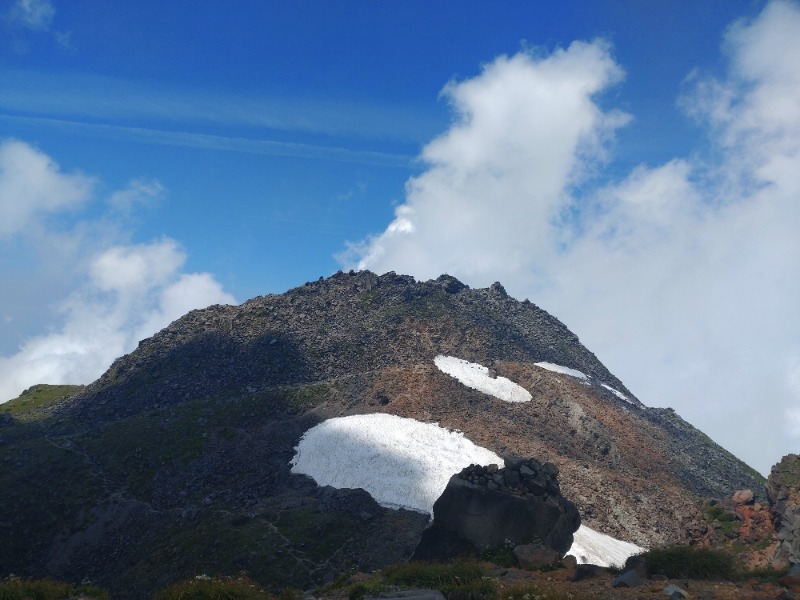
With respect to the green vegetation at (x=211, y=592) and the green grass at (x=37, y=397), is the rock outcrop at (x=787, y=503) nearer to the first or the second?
the green vegetation at (x=211, y=592)

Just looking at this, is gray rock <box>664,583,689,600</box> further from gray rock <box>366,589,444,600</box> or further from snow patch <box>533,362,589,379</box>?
snow patch <box>533,362,589,379</box>

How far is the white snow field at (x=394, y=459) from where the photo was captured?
53156 millimetres

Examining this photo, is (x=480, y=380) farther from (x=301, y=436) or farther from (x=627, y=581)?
(x=627, y=581)

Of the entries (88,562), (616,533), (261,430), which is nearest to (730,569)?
(616,533)

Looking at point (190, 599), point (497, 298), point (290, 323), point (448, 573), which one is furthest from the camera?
point (497, 298)

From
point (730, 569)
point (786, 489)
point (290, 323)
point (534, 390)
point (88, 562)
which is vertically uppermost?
point (290, 323)

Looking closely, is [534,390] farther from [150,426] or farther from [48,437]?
[48,437]

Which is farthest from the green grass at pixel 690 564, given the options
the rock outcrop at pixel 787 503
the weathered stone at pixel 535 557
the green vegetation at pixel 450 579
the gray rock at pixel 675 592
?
the rock outcrop at pixel 787 503

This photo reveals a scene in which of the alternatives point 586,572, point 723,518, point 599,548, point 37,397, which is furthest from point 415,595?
point 37,397

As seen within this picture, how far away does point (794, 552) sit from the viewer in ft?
102

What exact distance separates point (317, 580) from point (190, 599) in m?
23.5

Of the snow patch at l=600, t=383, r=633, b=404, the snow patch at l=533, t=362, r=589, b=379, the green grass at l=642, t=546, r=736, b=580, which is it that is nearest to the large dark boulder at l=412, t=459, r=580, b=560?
the green grass at l=642, t=546, r=736, b=580

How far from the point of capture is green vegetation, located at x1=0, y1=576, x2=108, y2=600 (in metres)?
20.8

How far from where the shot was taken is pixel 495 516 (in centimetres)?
3753
